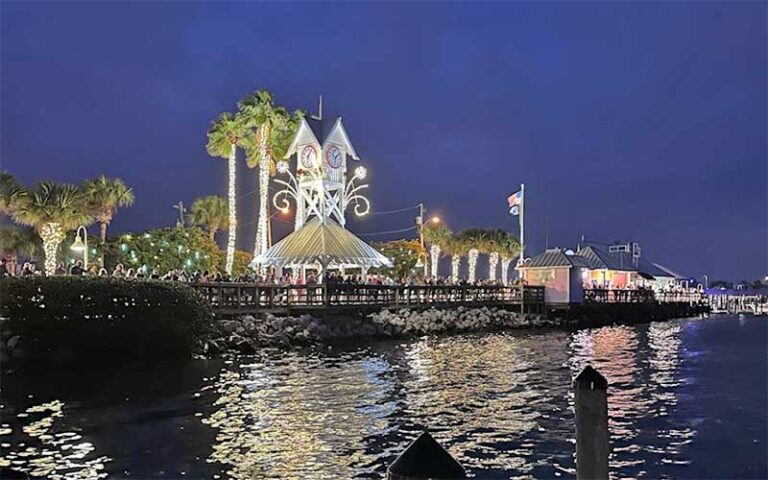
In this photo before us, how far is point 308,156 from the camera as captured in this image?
4794 cm

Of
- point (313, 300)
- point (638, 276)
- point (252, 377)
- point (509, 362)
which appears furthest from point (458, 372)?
point (638, 276)

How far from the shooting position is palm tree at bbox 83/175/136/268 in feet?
162

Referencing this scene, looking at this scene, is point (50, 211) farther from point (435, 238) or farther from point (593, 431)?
point (435, 238)

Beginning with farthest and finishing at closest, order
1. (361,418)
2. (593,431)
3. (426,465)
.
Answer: (361,418), (593,431), (426,465)

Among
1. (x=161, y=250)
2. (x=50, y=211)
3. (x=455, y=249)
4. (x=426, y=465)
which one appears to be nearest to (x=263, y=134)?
(x=50, y=211)

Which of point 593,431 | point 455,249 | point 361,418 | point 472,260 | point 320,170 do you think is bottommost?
point 361,418

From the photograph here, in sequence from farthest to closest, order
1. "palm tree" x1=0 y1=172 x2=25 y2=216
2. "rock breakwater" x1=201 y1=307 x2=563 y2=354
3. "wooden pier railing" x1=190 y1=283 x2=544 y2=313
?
"palm tree" x1=0 y1=172 x2=25 y2=216
"wooden pier railing" x1=190 y1=283 x2=544 y2=313
"rock breakwater" x1=201 y1=307 x2=563 y2=354

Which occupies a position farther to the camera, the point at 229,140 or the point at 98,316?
the point at 229,140

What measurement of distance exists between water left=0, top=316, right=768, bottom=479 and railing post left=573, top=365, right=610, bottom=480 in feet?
17.7

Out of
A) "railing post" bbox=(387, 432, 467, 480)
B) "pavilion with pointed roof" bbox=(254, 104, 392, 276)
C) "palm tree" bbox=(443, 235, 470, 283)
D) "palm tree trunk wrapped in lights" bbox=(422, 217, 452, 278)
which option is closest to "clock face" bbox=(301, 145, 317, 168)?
"pavilion with pointed roof" bbox=(254, 104, 392, 276)

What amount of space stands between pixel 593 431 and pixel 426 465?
2.35 metres

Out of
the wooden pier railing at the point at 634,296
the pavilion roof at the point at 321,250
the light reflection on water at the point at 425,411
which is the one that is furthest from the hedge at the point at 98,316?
the wooden pier railing at the point at 634,296

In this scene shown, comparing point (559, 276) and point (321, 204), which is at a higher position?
point (321, 204)

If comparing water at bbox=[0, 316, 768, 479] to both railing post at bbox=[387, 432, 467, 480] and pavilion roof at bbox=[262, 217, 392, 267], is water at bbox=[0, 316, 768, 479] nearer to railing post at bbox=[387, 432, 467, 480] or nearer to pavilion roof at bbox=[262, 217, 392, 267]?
railing post at bbox=[387, 432, 467, 480]
